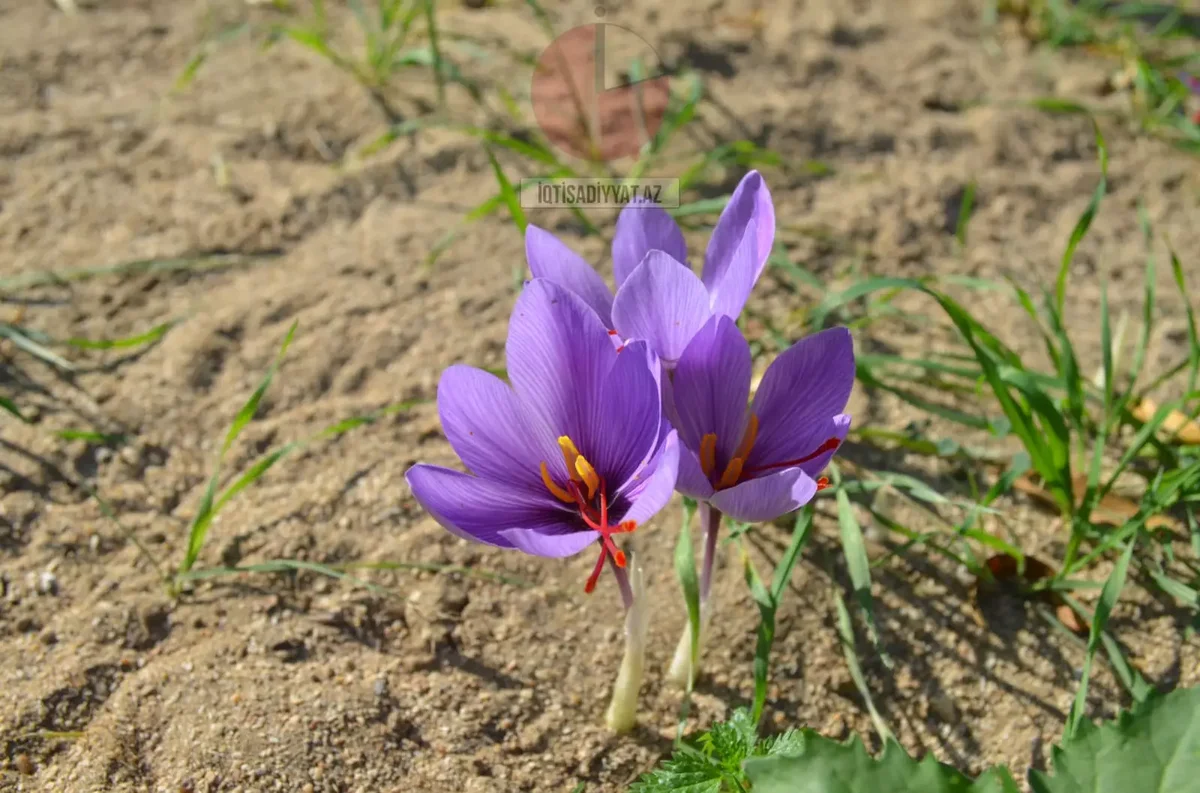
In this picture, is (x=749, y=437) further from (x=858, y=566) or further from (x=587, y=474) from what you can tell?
(x=858, y=566)

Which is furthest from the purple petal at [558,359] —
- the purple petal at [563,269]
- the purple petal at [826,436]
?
the purple petal at [826,436]

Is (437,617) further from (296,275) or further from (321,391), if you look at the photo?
(296,275)

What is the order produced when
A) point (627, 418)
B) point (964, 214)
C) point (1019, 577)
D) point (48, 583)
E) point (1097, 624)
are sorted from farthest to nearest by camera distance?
point (964, 214), point (1019, 577), point (48, 583), point (1097, 624), point (627, 418)

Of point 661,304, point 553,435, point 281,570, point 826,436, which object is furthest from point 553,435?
point 281,570

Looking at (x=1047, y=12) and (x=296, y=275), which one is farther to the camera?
(x=1047, y=12)

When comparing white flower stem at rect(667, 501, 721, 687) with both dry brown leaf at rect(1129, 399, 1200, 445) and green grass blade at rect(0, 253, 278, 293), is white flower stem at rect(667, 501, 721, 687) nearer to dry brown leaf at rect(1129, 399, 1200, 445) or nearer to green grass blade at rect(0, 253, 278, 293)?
dry brown leaf at rect(1129, 399, 1200, 445)

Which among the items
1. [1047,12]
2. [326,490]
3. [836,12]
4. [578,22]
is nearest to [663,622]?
[326,490]
